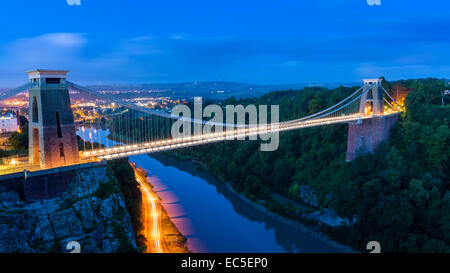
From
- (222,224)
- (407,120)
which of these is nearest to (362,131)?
(407,120)

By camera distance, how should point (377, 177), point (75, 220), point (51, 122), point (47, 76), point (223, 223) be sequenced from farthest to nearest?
point (223, 223) → point (377, 177) → point (51, 122) → point (47, 76) → point (75, 220)

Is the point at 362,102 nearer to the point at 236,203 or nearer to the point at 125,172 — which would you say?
the point at 236,203

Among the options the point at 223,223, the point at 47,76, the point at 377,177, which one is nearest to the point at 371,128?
the point at 377,177

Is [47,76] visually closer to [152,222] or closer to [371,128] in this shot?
[152,222]

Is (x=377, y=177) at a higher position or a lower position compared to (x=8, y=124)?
lower

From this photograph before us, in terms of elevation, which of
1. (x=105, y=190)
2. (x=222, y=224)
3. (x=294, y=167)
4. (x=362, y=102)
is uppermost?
(x=362, y=102)

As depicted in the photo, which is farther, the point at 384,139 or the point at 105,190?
the point at 384,139
